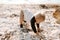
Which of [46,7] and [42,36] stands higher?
[46,7]

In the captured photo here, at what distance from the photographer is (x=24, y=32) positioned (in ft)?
4.57

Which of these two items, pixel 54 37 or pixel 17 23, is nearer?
pixel 54 37

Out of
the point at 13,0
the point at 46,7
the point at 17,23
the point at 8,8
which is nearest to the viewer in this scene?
the point at 17,23

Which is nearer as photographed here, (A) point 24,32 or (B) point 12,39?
(B) point 12,39

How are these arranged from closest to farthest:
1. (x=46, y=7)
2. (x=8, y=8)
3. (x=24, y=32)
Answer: (x=24, y=32) → (x=8, y=8) → (x=46, y=7)

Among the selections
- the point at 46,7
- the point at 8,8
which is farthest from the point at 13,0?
the point at 46,7

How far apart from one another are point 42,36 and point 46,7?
83 cm

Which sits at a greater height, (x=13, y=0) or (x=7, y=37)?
(x=13, y=0)

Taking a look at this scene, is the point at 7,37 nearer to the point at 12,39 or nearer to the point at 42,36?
the point at 12,39

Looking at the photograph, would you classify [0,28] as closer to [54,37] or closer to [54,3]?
[54,37]

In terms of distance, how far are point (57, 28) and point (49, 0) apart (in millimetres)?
904

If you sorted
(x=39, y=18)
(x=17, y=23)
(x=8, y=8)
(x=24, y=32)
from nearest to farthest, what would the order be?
(x=39, y=18), (x=24, y=32), (x=17, y=23), (x=8, y=8)

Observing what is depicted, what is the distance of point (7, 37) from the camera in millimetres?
1328

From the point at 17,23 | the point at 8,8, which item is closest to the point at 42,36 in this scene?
the point at 17,23
